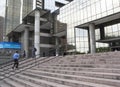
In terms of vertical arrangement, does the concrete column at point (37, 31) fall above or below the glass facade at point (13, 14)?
below

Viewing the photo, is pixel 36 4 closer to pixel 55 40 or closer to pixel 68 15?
pixel 68 15

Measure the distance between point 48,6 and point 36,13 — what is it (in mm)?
4179

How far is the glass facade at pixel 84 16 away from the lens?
2975 centimetres

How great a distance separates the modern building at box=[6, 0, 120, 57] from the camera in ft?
103

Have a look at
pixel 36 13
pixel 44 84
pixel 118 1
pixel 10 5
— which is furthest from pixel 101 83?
pixel 10 5

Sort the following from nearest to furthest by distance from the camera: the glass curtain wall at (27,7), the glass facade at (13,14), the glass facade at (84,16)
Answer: the glass facade at (84,16)
the glass curtain wall at (27,7)
the glass facade at (13,14)

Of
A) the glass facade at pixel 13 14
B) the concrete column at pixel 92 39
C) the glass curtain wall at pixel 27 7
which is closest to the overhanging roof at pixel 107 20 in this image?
the concrete column at pixel 92 39

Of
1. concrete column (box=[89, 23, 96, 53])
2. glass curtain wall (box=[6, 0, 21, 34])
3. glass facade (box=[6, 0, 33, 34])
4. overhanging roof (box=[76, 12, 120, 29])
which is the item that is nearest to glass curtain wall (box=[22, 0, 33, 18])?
glass facade (box=[6, 0, 33, 34])

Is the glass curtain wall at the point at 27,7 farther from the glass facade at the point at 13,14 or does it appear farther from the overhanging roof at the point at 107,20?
the overhanging roof at the point at 107,20

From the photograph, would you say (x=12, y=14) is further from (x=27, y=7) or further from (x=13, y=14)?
(x=27, y=7)

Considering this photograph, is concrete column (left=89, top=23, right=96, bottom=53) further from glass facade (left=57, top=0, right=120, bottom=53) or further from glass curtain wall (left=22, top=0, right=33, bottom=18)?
glass curtain wall (left=22, top=0, right=33, bottom=18)

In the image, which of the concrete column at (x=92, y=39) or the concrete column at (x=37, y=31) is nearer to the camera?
the concrete column at (x=92, y=39)

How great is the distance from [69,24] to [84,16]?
19.2 ft

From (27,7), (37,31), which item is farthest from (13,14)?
(37,31)
